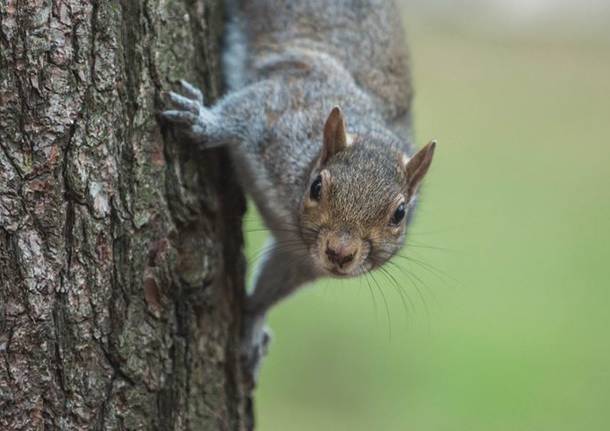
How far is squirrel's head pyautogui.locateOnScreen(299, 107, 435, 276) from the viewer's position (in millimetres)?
2947

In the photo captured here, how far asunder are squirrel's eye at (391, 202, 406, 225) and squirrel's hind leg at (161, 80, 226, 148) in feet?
1.98

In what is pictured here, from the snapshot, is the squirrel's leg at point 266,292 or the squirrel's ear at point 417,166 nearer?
the squirrel's ear at point 417,166

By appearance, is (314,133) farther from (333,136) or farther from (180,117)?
(180,117)

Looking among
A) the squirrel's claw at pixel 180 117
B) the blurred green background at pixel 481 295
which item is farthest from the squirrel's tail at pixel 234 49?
the blurred green background at pixel 481 295

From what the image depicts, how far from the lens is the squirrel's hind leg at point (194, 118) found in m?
2.86

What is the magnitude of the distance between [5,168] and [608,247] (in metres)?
4.85

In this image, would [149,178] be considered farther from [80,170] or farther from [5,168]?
[5,168]

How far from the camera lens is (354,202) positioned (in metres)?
2.97

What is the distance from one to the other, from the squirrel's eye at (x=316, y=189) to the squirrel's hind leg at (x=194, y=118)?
34 centimetres

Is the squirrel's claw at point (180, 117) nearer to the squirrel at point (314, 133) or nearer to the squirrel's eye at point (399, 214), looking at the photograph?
the squirrel at point (314, 133)

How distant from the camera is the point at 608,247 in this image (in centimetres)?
642

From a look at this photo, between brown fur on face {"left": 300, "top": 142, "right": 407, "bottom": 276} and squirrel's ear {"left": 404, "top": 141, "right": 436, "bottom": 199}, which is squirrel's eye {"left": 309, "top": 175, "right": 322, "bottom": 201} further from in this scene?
squirrel's ear {"left": 404, "top": 141, "right": 436, "bottom": 199}

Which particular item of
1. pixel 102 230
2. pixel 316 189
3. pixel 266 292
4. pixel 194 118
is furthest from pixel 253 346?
pixel 102 230

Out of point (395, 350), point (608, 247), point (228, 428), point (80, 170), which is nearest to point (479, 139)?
point (608, 247)
